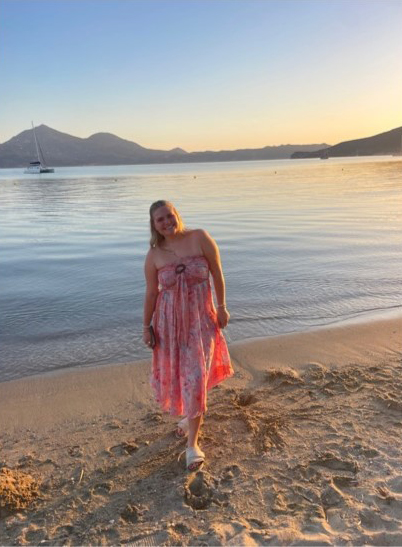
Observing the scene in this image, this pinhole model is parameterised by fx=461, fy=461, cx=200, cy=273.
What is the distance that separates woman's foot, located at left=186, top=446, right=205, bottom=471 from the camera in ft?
12.1

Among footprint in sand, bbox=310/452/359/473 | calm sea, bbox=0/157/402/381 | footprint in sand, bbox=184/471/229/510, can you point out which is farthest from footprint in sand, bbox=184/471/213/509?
calm sea, bbox=0/157/402/381

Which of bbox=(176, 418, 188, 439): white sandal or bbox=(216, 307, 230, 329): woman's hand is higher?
bbox=(216, 307, 230, 329): woman's hand

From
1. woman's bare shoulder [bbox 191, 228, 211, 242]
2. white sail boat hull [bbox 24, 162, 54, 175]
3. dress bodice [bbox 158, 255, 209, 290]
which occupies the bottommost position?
white sail boat hull [bbox 24, 162, 54, 175]

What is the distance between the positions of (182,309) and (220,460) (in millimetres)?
1300

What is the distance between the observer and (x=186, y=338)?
3.68 metres

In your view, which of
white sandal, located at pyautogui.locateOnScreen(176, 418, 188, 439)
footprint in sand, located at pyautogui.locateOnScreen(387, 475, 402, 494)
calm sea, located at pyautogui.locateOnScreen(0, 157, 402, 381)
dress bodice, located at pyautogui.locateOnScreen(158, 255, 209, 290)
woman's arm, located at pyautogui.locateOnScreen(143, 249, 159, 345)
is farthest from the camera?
calm sea, located at pyautogui.locateOnScreen(0, 157, 402, 381)

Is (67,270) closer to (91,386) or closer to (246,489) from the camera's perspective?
(91,386)

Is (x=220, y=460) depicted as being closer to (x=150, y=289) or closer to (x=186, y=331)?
(x=186, y=331)

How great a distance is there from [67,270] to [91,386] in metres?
6.44

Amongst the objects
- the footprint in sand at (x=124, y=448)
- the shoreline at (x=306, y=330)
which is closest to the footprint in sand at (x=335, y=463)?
the footprint in sand at (x=124, y=448)

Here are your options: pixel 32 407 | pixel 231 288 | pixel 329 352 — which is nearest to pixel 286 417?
pixel 329 352

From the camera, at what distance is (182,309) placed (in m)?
3.64

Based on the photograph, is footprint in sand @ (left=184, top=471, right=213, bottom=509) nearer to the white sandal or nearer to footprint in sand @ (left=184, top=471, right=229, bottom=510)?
footprint in sand @ (left=184, top=471, right=229, bottom=510)

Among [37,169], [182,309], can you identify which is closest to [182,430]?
[182,309]
